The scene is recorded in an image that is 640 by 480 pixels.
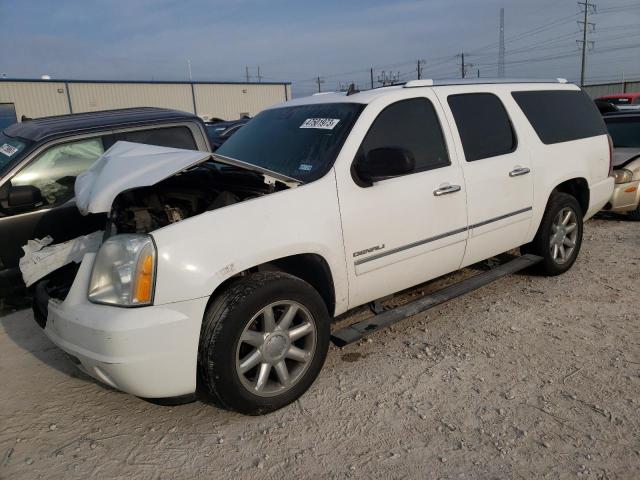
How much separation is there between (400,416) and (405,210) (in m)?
1.34

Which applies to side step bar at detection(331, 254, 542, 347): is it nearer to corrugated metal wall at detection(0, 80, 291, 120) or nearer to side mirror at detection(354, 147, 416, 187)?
side mirror at detection(354, 147, 416, 187)

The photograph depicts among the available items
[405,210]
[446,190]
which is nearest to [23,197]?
[405,210]

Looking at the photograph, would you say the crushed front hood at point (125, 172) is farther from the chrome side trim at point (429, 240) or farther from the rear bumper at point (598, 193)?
the rear bumper at point (598, 193)

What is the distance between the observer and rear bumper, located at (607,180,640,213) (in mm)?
6867

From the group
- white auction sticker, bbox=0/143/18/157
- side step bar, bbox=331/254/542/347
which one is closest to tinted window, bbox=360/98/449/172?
side step bar, bbox=331/254/542/347

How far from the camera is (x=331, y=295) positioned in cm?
329

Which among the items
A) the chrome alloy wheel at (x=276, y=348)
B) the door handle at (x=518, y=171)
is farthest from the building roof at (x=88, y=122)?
the door handle at (x=518, y=171)

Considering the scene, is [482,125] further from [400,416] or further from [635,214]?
[635,214]

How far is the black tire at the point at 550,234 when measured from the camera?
4.70 meters

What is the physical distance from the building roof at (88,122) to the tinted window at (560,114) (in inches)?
129

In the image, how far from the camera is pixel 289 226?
2955mm

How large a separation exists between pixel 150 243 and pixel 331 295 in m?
1.23

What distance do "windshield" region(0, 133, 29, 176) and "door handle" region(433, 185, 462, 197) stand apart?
3.60 meters

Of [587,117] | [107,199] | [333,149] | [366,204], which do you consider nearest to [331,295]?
[366,204]
